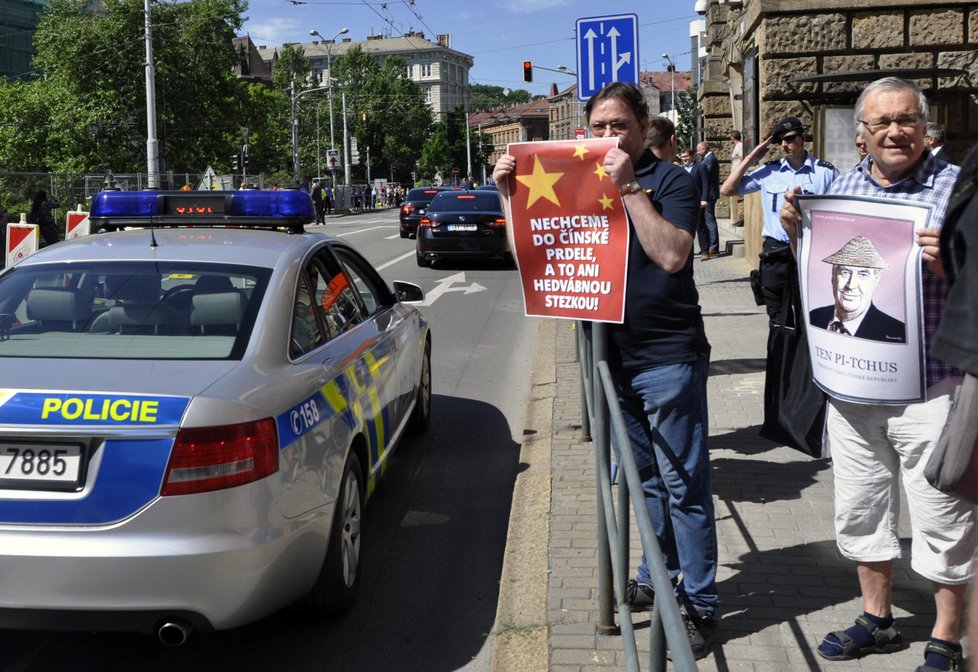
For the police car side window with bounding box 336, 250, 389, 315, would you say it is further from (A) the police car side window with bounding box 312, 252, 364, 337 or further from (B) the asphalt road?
(B) the asphalt road

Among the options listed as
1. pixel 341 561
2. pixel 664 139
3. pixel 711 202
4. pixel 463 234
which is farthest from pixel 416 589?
pixel 463 234

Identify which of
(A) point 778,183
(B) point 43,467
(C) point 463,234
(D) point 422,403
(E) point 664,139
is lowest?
(D) point 422,403

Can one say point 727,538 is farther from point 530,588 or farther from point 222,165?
point 222,165

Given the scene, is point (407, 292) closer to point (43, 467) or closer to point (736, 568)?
point (736, 568)

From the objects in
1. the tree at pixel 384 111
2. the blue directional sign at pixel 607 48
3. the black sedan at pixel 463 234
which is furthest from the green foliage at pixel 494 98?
the blue directional sign at pixel 607 48

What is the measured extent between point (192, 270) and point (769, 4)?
11321 millimetres

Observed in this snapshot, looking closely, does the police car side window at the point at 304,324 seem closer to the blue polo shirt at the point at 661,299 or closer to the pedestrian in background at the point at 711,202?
the blue polo shirt at the point at 661,299

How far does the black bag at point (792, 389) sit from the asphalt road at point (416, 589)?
4.65 feet

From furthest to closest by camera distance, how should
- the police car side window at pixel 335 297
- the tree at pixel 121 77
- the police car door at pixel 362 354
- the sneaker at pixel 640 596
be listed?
the tree at pixel 121 77, the police car side window at pixel 335 297, the police car door at pixel 362 354, the sneaker at pixel 640 596

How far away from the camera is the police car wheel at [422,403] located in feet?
22.8

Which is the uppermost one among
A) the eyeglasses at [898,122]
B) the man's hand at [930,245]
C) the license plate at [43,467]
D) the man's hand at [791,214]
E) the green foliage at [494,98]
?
the green foliage at [494,98]

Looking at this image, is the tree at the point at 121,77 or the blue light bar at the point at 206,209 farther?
the tree at the point at 121,77

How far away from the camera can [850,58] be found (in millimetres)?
13758

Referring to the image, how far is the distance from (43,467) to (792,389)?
2.57 m
